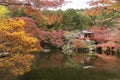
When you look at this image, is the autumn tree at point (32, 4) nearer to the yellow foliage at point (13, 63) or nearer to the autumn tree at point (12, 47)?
the autumn tree at point (12, 47)

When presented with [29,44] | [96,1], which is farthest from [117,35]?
[29,44]

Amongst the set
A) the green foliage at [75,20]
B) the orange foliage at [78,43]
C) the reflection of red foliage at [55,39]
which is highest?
the green foliage at [75,20]

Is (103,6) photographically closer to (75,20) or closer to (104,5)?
(104,5)

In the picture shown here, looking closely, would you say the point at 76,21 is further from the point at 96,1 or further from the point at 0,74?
the point at 96,1

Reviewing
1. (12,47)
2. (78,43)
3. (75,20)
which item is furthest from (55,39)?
(12,47)

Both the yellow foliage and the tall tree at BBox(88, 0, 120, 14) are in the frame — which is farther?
the yellow foliage

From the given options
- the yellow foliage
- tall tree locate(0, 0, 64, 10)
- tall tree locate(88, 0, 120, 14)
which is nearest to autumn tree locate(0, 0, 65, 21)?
tall tree locate(0, 0, 64, 10)

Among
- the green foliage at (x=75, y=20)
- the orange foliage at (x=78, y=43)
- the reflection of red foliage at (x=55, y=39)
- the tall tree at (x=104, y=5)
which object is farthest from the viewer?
the green foliage at (x=75, y=20)

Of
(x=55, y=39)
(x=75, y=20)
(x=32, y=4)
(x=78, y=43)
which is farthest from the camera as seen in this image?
(x=75, y=20)

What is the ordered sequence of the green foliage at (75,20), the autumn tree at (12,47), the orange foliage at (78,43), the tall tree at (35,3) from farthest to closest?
the green foliage at (75,20) → the orange foliage at (78,43) → the autumn tree at (12,47) → the tall tree at (35,3)

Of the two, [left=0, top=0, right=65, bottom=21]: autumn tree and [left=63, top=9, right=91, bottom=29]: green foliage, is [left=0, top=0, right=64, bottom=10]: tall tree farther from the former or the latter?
[left=63, top=9, right=91, bottom=29]: green foliage

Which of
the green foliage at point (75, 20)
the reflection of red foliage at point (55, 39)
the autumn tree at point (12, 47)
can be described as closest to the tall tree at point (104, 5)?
the autumn tree at point (12, 47)

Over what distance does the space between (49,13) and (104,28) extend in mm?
5017

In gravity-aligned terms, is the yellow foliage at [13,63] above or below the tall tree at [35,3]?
below
